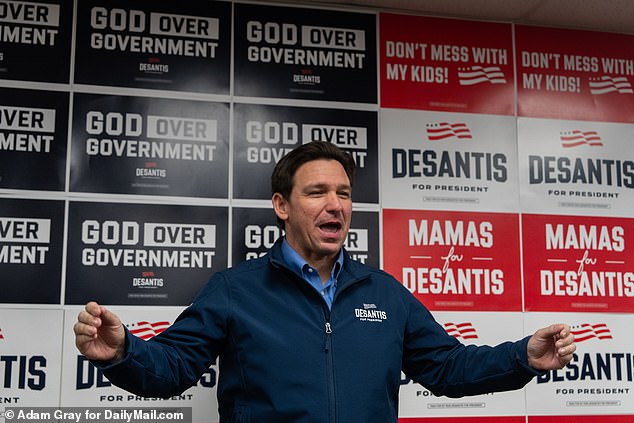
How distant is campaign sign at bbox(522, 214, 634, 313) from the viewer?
282cm

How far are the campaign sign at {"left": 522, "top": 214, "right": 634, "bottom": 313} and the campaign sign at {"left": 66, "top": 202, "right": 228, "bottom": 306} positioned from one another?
121 cm

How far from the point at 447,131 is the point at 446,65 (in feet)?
0.91

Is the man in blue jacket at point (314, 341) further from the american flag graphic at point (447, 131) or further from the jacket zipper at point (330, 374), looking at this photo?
the american flag graphic at point (447, 131)

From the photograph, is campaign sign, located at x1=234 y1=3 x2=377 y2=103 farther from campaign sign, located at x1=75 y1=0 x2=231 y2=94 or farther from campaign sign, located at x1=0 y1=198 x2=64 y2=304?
campaign sign, located at x1=0 y1=198 x2=64 y2=304

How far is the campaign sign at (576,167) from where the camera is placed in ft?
9.45

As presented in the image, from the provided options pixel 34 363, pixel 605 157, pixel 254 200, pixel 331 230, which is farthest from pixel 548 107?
pixel 34 363

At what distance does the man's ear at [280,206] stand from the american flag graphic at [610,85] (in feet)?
5.47

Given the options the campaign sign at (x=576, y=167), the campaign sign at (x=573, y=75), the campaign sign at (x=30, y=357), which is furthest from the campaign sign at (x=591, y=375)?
the campaign sign at (x=30, y=357)

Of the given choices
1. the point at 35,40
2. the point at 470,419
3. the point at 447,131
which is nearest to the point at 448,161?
the point at 447,131

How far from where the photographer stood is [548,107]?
2.95 metres

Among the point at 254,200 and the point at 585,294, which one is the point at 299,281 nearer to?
the point at 254,200

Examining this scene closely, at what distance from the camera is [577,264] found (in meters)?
2.86

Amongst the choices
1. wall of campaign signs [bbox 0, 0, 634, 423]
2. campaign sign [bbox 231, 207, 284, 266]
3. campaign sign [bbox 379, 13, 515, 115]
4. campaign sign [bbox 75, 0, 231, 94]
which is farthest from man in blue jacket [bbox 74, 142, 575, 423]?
campaign sign [bbox 379, 13, 515, 115]

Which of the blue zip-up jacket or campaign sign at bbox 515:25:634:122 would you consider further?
campaign sign at bbox 515:25:634:122
